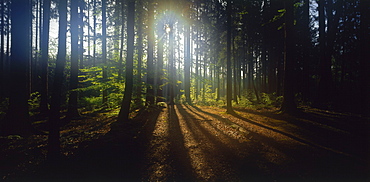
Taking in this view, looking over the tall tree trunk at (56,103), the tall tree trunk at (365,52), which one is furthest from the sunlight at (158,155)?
the tall tree trunk at (365,52)

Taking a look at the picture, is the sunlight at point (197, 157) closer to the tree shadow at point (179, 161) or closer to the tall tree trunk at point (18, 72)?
the tree shadow at point (179, 161)

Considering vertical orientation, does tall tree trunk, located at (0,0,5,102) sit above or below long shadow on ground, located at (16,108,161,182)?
above

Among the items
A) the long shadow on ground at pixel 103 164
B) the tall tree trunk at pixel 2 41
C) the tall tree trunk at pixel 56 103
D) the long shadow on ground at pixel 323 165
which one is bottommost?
the long shadow on ground at pixel 103 164

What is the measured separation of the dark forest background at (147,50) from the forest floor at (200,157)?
38.0 inches

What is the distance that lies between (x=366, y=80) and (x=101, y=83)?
2210 cm

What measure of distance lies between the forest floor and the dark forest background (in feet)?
3.17

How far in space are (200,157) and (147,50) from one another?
12637mm

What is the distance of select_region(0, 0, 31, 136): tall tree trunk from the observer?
6891 mm

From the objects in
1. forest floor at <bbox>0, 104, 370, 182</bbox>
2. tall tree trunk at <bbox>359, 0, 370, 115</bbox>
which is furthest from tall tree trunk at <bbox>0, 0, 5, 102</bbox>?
tall tree trunk at <bbox>359, 0, 370, 115</bbox>

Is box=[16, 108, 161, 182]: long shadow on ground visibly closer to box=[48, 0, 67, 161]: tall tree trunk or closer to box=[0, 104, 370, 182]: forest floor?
box=[0, 104, 370, 182]: forest floor

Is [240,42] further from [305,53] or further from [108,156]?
[108,156]

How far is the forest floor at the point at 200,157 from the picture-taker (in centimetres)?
367

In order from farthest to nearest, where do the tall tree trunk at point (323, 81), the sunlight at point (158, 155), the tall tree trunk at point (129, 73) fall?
the tall tree trunk at point (323, 81), the tall tree trunk at point (129, 73), the sunlight at point (158, 155)

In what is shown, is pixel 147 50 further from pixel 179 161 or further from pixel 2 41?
pixel 2 41
